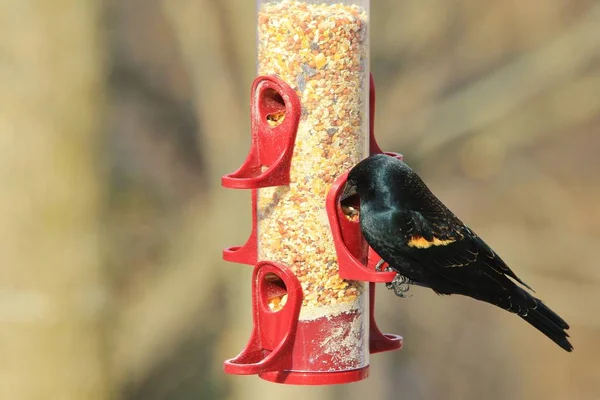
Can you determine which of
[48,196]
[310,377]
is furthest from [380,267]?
[48,196]

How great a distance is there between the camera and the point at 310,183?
178 inches

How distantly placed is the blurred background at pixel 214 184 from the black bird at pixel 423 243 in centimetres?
231

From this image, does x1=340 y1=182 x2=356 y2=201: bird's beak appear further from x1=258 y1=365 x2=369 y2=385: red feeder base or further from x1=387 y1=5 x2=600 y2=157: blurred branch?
x1=387 y1=5 x2=600 y2=157: blurred branch

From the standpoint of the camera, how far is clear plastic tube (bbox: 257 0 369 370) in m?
4.52

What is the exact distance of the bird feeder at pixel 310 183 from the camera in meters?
4.50

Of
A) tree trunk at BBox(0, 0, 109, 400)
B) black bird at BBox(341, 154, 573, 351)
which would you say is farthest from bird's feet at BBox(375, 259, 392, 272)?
tree trunk at BBox(0, 0, 109, 400)

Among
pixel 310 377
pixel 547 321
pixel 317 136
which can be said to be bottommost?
pixel 310 377

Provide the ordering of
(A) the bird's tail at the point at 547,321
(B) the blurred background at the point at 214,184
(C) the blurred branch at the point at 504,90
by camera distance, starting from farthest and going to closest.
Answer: (C) the blurred branch at the point at 504,90
(B) the blurred background at the point at 214,184
(A) the bird's tail at the point at 547,321

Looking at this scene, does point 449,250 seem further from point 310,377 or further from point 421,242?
point 310,377

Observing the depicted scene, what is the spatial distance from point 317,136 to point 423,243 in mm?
551

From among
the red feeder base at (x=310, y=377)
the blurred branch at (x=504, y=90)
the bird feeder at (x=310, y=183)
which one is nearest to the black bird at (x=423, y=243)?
the bird feeder at (x=310, y=183)

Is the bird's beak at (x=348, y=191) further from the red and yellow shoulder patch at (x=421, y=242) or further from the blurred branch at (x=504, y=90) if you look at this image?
the blurred branch at (x=504, y=90)

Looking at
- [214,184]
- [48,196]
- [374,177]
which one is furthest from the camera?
[214,184]

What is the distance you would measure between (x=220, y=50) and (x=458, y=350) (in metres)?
2.44
